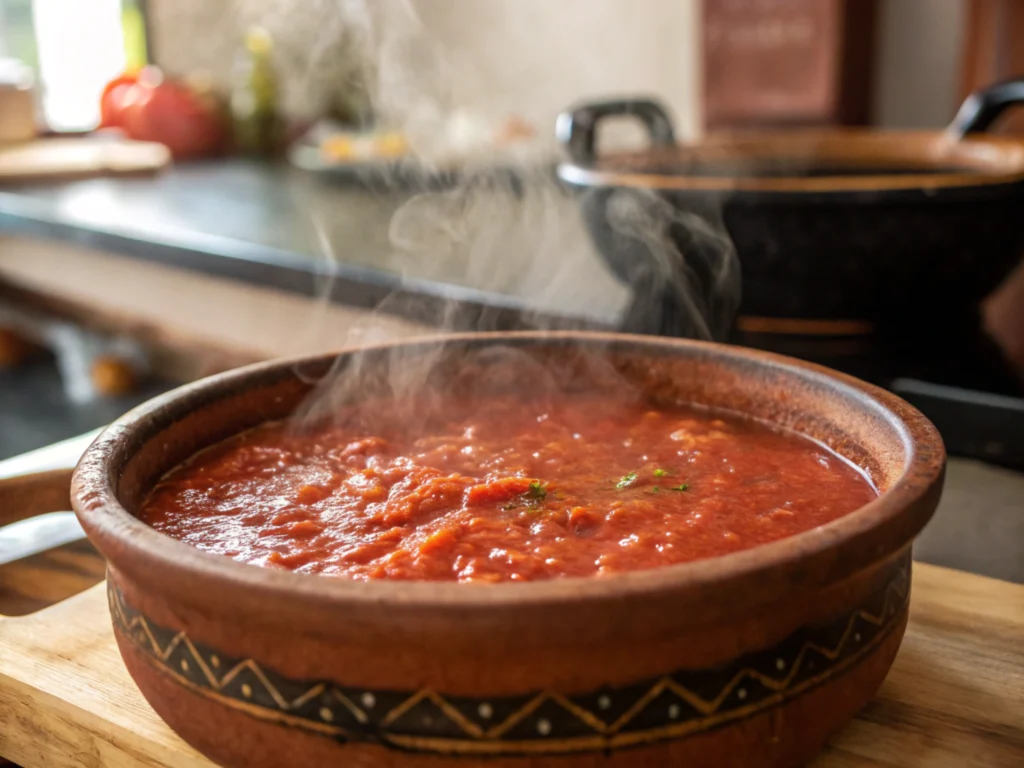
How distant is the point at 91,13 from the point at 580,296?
5.28 meters

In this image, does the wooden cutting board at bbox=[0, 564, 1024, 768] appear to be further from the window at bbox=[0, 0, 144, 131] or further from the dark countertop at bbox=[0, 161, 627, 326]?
the window at bbox=[0, 0, 144, 131]

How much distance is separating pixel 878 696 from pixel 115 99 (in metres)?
5.47

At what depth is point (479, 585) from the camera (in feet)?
2.22

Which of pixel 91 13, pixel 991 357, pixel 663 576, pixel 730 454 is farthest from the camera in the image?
pixel 91 13

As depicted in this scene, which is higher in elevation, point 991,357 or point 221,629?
point 221,629

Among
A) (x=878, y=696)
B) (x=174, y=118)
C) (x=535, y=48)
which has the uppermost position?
(x=535, y=48)

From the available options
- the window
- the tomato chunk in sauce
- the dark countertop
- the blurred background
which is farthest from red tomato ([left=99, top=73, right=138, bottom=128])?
the tomato chunk in sauce

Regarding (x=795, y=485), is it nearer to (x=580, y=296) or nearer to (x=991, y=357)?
(x=991, y=357)

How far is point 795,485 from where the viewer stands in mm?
1052

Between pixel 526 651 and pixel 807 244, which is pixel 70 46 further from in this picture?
pixel 526 651

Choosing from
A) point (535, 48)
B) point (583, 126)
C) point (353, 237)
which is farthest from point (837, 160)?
point (535, 48)

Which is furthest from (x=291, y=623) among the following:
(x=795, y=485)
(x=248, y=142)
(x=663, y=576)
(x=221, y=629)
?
(x=248, y=142)

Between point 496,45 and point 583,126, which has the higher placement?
point 496,45

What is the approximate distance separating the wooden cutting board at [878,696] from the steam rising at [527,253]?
394mm
